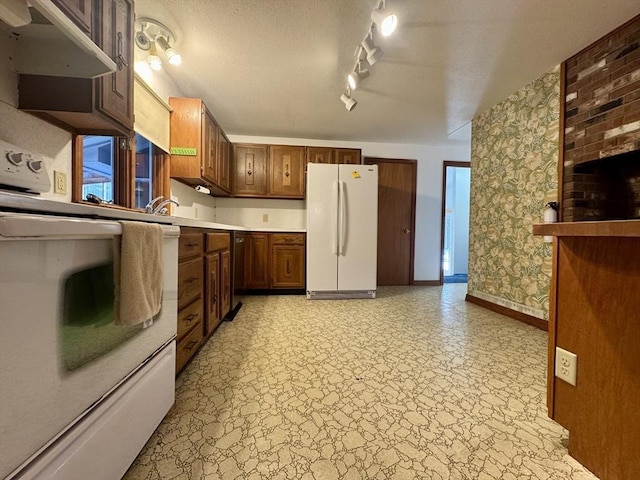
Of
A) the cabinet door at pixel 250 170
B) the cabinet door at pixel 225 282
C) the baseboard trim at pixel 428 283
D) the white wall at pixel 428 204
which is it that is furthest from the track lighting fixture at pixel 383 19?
the baseboard trim at pixel 428 283

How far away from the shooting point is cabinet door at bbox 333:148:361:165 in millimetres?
3826

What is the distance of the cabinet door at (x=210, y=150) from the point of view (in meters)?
2.60

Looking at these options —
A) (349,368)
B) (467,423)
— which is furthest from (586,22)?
(349,368)

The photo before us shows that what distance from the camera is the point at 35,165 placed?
94cm

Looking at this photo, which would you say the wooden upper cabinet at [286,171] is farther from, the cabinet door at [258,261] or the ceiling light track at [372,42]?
the ceiling light track at [372,42]

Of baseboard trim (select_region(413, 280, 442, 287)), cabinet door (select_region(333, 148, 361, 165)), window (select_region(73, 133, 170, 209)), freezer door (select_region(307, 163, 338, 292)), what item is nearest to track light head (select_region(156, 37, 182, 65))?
window (select_region(73, 133, 170, 209))

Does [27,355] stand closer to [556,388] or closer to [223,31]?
[556,388]

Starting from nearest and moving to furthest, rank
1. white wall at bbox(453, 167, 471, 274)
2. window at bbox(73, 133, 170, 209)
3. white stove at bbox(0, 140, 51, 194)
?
white stove at bbox(0, 140, 51, 194), window at bbox(73, 133, 170, 209), white wall at bbox(453, 167, 471, 274)

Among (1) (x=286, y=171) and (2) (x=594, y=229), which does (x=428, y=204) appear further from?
(2) (x=594, y=229)

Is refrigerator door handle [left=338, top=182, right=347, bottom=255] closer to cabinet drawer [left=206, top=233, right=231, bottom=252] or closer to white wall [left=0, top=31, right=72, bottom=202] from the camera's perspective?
cabinet drawer [left=206, top=233, right=231, bottom=252]

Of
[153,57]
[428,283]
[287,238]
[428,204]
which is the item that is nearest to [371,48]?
[153,57]

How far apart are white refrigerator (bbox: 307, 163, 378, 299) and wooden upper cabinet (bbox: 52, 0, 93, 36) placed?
7.33 ft

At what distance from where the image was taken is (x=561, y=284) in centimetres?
95

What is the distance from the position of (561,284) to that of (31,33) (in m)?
2.25
